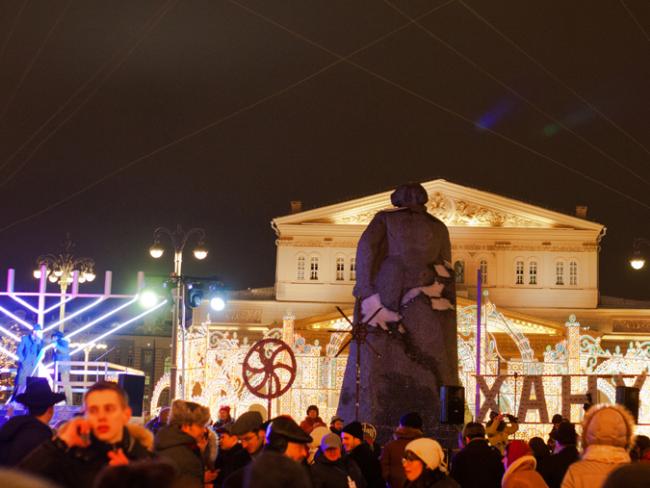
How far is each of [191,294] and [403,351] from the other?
8.46 meters

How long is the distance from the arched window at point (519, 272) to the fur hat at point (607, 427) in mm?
54794

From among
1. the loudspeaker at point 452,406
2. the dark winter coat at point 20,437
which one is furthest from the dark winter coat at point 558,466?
the dark winter coat at point 20,437

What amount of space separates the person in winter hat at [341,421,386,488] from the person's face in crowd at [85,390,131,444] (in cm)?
444

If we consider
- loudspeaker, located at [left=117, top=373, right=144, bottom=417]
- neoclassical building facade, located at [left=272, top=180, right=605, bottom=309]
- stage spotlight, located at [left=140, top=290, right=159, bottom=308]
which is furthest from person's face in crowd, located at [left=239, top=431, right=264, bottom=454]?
neoclassical building facade, located at [left=272, top=180, right=605, bottom=309]

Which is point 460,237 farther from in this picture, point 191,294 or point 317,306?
point 191,294

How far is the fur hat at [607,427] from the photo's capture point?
6.27 meters

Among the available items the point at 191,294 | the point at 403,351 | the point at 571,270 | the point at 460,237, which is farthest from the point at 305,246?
the point at 403,351

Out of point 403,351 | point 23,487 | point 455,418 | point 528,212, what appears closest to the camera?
point 23,487

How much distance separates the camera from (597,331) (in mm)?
55094

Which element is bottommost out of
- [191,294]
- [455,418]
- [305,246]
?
[455,418]

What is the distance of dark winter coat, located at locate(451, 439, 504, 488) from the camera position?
866 cm

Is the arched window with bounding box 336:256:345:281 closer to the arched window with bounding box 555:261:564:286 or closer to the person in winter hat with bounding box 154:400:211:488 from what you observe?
the arched window with bounding box 555:261:564:286

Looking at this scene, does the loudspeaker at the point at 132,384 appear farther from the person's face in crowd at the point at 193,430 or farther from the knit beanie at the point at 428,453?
the knit beanie at the point at 428,453

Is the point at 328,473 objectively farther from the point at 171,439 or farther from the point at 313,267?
the point at 313,267
